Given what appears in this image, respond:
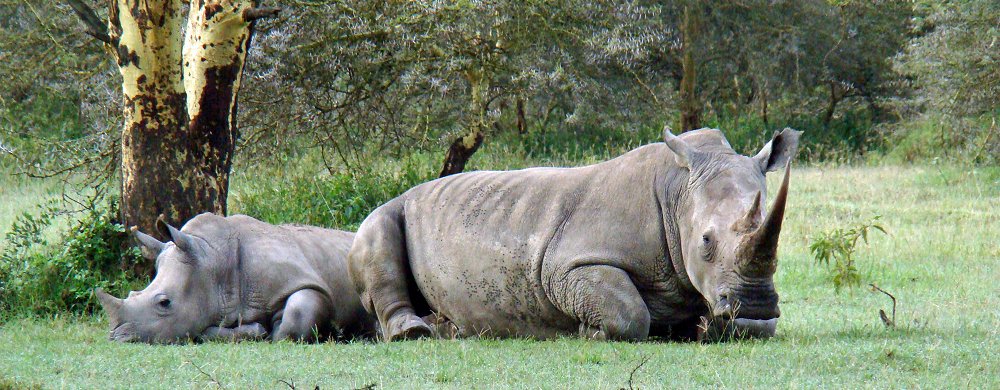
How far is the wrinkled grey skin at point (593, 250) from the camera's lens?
677 cm

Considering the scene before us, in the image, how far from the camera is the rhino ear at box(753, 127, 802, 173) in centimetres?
723

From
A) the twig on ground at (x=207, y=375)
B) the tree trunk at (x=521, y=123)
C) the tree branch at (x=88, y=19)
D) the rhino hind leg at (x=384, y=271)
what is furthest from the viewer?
the tree trunk at (x=521, y=123)

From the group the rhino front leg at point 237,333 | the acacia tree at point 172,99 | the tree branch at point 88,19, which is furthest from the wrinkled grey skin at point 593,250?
the tree branch at point 88,19

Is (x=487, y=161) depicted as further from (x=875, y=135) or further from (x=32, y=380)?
(x=875, y=135)

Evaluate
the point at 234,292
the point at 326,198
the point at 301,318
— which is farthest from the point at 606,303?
the point at 326,198

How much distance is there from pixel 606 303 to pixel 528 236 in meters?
0.87

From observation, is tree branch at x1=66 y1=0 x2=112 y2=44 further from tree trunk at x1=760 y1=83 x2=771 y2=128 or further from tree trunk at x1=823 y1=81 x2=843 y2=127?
tree trunk at x1=823 y1=81 x2=843 y2=127

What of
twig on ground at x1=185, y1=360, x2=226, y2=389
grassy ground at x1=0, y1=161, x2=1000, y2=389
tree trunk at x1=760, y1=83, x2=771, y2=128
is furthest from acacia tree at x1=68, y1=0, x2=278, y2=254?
tree trunk at x1=760, y1=83, x2=771, y2=128

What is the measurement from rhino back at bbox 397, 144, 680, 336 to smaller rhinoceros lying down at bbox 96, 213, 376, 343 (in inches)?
28.1

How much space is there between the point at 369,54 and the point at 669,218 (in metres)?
6.54

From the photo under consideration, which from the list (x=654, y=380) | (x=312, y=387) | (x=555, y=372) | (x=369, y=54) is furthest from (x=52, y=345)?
(x=369, y=54)

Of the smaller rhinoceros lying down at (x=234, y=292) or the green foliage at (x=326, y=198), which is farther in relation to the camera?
the green foliage at (x=326, y=198)

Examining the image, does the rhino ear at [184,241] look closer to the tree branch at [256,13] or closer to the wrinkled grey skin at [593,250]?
the wrinkled grey skin at [593,250]

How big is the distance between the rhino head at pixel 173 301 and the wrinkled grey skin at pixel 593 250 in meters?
1.03
